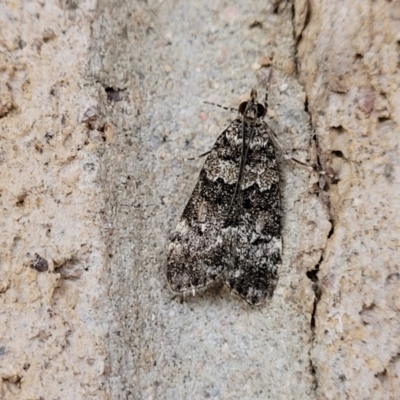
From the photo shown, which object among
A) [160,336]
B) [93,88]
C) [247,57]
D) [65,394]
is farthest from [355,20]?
[65,394]

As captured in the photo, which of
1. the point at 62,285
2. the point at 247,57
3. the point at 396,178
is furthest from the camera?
the point at 247,57

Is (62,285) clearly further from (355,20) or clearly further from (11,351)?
(355,20)

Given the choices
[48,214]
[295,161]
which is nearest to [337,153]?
[295,161]

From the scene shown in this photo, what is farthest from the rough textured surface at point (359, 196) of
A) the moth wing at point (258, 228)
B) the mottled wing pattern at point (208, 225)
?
the mottled wing pattern at point (208, 225)

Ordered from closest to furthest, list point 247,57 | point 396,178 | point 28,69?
point 396,178 < point 28,69 < point 247,57

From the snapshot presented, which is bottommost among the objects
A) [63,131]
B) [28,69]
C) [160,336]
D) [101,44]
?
[160,336]

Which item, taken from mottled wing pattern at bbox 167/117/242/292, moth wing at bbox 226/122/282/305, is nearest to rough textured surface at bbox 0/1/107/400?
mottled wing pattern at bbox 167/117/242/292

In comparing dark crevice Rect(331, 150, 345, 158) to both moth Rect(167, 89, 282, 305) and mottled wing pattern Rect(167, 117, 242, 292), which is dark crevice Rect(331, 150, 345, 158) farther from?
mottled wing pattern Rect(167, 117, 242, 292)

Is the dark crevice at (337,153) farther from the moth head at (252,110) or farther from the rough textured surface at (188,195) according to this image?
the moth head at (252,110)
